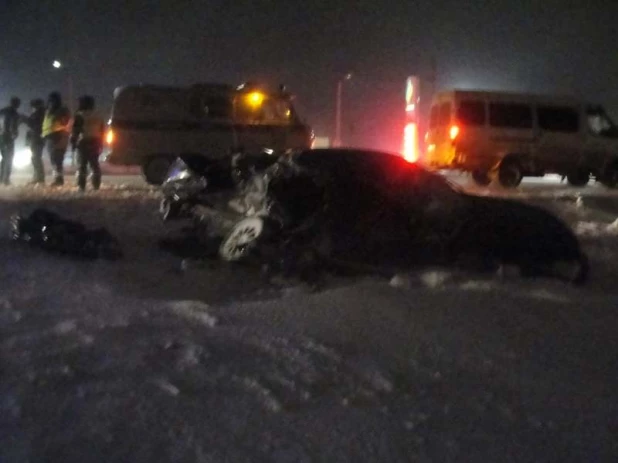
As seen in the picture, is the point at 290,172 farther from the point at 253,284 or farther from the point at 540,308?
the point at 540,308

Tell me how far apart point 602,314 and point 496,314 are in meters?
0.87

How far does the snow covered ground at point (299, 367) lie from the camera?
4043 millimetres

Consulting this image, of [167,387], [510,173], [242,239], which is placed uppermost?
[510,173]

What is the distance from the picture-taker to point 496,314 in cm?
632

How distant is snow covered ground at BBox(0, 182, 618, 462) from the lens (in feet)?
13.3

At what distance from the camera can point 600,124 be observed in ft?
64.9

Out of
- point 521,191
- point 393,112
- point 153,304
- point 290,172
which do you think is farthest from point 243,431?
point 393,112

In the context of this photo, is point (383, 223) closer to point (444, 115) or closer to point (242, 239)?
point (242, 239)

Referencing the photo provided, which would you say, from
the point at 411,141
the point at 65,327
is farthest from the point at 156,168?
the point at 411,141

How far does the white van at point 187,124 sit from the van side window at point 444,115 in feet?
12.4

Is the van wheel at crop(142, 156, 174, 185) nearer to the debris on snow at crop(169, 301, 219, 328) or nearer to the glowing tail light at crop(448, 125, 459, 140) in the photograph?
the glowing tail light at crop(448, 125, 459, 140)

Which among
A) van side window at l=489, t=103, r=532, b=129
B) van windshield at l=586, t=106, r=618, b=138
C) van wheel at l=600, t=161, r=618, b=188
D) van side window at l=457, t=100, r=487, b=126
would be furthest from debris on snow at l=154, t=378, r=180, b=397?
van wheel at l=600, t=161, r=618, b=188

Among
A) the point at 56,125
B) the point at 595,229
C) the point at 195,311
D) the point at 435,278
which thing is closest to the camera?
the point at 195,311

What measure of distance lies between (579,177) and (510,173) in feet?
6.30
